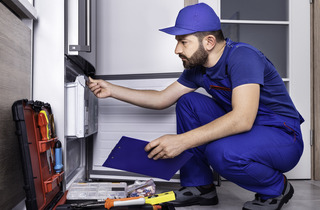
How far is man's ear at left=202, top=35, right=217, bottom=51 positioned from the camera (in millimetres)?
1325

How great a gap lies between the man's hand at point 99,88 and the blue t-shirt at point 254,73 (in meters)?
0.50

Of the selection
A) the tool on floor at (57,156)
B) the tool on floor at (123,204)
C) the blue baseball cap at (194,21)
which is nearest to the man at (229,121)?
the blue baseball cap at (194,21)

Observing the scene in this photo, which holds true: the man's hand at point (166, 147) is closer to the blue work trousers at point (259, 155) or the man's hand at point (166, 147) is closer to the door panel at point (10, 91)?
the blue work trousers at point (259, 155)

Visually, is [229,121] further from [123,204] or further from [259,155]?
[123,204]

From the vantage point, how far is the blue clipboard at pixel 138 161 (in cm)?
114

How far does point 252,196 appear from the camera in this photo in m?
1.52

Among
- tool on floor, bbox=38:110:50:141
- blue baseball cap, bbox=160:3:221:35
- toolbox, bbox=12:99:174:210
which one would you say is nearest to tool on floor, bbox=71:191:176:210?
toolbox, bbox=12:99:174:210

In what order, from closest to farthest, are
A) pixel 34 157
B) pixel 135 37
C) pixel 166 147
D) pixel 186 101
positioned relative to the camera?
pixel 34 157 → pixel 166 147 → pixel 186 101 → pixel 135 37

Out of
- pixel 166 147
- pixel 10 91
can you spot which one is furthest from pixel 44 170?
pixel 166 147

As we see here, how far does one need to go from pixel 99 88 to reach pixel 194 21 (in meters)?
0.59

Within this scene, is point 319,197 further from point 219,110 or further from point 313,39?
point 313,39

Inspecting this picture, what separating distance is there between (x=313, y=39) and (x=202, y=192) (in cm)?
139

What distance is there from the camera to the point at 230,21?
2045 millimetres

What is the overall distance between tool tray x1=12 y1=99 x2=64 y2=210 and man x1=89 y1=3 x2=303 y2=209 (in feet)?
1.28
